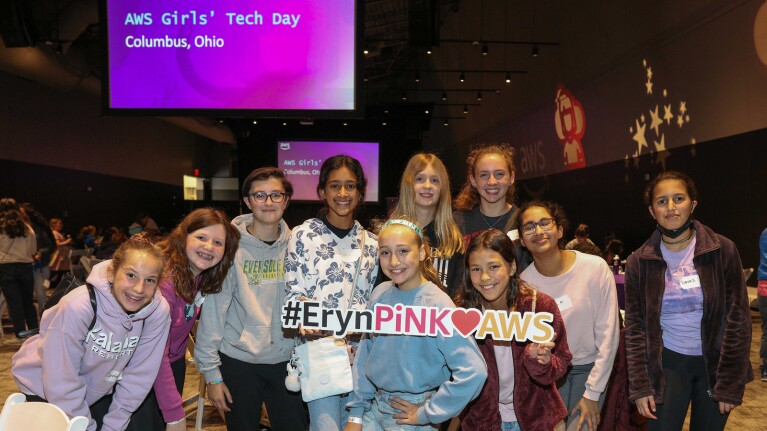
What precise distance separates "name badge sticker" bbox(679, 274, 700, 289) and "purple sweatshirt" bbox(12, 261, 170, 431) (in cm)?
214

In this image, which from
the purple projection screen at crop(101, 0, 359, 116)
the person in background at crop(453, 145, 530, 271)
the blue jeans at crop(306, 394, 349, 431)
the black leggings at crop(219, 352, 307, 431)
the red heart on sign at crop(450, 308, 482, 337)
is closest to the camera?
the red heart on sign at crop(450, 308, 482, 337)

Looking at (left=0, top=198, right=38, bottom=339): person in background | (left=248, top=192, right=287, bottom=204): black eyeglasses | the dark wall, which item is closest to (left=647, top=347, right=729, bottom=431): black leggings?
(left=248, top=192, right=287, bottom=204): black eyeglasses

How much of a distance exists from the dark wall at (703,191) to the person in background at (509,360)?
6.47m

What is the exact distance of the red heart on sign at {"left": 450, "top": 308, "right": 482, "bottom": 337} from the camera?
2.20 meters

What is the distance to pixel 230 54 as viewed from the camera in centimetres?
546

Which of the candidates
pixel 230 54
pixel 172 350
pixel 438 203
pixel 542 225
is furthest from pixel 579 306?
pixel 230 54

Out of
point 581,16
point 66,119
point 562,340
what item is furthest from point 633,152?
point 66,119

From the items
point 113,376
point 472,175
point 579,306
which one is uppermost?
point 472,175

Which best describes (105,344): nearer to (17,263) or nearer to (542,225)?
(542,225)

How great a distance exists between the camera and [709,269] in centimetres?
259

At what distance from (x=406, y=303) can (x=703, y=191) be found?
7791mm

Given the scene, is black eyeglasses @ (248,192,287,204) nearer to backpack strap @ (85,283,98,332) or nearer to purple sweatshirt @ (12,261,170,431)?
purple sweatshirt @ (12,261,170,431)

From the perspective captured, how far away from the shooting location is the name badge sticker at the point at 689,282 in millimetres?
2619

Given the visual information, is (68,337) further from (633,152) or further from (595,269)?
(633,152)
